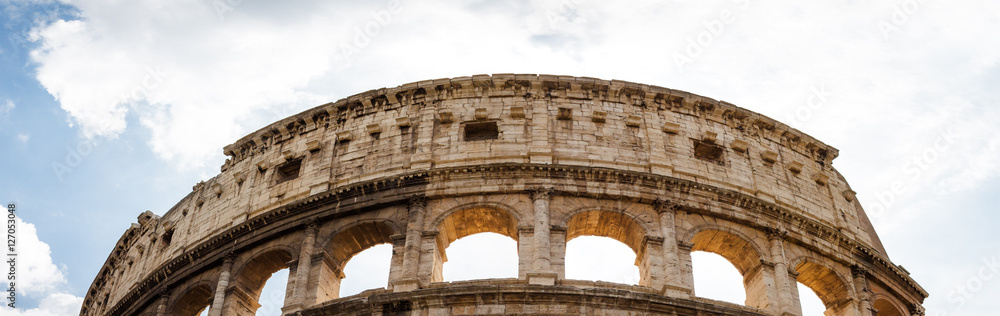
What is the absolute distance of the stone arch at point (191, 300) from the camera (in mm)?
23938

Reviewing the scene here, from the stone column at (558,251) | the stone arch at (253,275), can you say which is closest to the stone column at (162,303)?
the stone arch at (253,275)

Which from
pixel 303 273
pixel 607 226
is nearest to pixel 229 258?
pixel 303 273

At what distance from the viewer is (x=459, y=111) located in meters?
24.8

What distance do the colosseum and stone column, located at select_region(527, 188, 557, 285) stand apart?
0.10 ft

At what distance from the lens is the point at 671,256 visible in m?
21.3

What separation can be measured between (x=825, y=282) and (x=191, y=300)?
14.1m

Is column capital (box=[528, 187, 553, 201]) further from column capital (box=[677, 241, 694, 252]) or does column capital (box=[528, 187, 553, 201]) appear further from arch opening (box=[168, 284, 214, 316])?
arch opening (box=[168, 284, 214, 316])

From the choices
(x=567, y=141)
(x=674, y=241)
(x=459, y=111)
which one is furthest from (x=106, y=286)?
(x=674, y=241)

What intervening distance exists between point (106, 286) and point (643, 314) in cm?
1724

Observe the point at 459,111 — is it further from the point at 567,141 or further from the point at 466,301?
the point at 466,301

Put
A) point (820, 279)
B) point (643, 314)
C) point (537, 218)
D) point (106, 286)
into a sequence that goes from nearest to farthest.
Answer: point (643, 314) < point (537, 218) < point (820, 279) < point (106, 286)

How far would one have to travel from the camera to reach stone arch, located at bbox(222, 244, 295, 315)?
74.9ft

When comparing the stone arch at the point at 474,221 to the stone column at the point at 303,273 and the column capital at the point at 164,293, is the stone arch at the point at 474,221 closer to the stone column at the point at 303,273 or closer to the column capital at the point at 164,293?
the stone column at the point at 303,273

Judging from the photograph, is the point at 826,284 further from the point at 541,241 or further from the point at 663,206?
the point at 541,241
